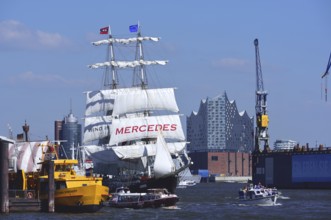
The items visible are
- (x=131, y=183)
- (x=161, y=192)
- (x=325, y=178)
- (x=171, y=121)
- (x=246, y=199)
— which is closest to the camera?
Result: (x=161, y=192)

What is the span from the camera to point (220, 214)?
311ft

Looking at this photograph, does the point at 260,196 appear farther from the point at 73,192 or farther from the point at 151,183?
the point at 73,192

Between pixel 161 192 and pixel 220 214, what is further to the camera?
pixel 161 192

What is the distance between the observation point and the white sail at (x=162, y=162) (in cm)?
12375

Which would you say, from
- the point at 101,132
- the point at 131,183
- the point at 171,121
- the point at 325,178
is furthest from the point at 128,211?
the point at 325,178

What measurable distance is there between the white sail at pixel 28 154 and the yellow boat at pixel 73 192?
446 cm

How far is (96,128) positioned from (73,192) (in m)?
66.9

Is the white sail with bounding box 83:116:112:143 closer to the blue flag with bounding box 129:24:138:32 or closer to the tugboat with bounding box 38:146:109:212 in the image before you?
the blue flag with bounding box 129:24:138:32

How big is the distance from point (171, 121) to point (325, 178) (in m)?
59.3

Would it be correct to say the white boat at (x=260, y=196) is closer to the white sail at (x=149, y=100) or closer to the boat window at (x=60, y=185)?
the boat window at (x=60, y=185)

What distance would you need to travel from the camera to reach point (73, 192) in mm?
87125

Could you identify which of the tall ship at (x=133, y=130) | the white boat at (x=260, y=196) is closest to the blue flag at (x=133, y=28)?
the tall ship at (x=133, y=130)

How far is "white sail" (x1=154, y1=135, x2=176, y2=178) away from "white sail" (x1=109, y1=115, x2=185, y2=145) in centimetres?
1645

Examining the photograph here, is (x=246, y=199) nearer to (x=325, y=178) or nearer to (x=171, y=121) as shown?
(x=171, y=121)
